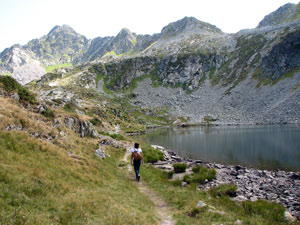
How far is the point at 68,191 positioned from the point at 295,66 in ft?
599

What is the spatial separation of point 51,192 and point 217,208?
10234 millimetres

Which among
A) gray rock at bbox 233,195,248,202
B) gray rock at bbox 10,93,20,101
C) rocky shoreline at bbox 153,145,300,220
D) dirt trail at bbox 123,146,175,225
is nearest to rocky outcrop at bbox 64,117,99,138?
gray rock at bbox 10,93,20,101

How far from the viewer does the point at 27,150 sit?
13.6 metres

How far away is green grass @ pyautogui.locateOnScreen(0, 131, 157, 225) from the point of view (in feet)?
25.4

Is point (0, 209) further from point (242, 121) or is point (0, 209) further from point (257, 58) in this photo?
point (257, 58)

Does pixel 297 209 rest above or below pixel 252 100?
below

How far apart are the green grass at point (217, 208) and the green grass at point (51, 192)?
2.05 meters

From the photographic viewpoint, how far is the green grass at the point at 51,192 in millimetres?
7745

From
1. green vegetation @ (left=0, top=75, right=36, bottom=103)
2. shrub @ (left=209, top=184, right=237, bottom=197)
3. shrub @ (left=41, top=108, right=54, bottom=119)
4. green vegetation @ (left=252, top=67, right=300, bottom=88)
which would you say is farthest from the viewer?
green vegetation @ (left=252, top=67, right=300, bottom=88)

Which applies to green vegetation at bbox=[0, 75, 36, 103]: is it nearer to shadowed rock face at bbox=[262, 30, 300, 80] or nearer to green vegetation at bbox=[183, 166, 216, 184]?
green vegetation at bbox=[183, 166, 216, 184]

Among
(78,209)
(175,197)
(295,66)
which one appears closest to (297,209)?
(175,197)

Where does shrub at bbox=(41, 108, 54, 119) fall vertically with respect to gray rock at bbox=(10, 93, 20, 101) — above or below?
below

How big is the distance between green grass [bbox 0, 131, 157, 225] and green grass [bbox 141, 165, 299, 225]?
2.05 meters

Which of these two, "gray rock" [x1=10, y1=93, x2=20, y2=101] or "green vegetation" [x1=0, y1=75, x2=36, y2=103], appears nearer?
"gray rock" [x1=10, y1=93, x2=20, y2=101]
